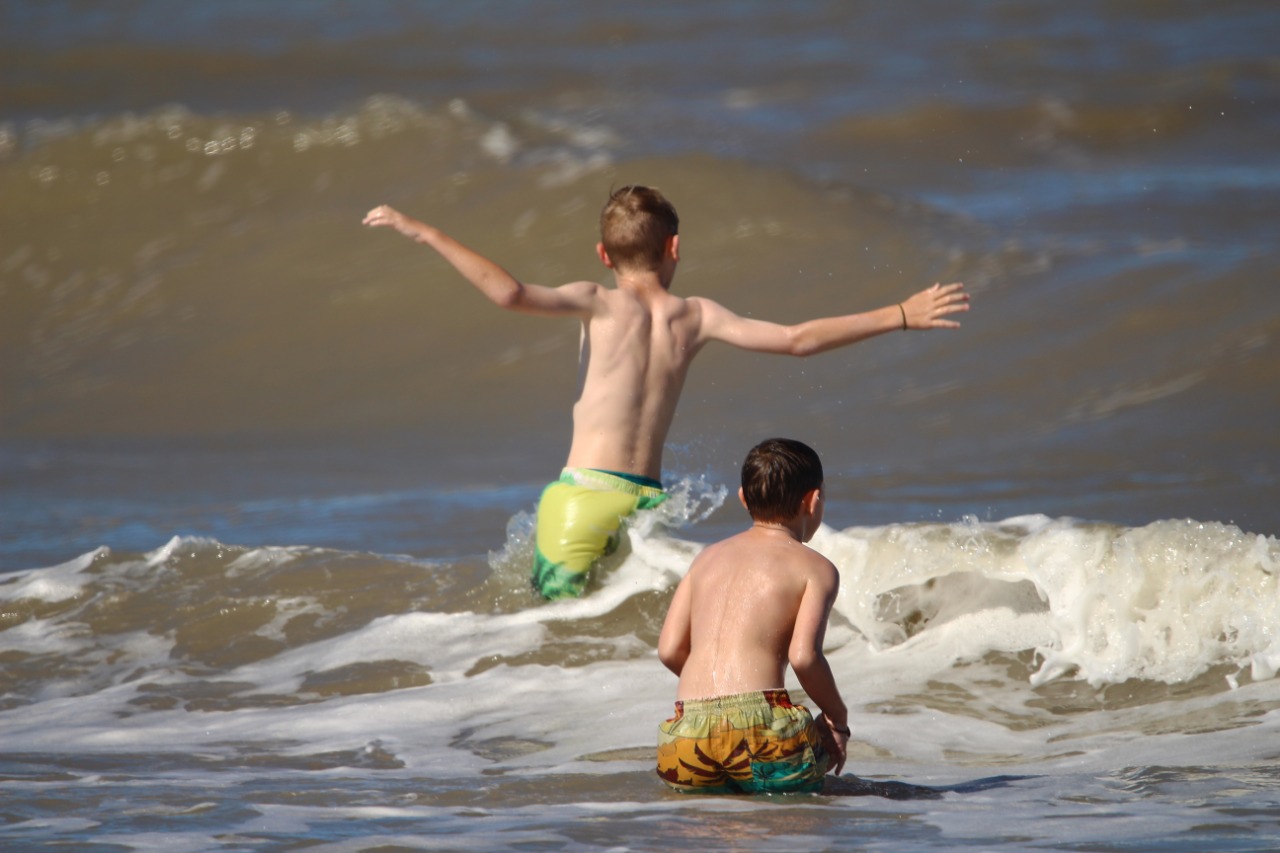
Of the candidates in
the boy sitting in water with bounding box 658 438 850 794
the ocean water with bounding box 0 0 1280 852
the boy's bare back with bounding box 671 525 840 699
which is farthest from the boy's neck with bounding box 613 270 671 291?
the boy's bare back with bounding box 671 525 840 699

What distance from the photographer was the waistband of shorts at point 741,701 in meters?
3.56

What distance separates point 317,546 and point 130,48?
13.5m

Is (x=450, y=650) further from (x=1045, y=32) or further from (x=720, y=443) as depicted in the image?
(x=1045, y=32)

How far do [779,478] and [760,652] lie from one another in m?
0.40

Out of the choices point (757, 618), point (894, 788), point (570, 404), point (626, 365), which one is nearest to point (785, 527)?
point (757, 618)

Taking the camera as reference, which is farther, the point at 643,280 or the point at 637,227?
the point at 643,280

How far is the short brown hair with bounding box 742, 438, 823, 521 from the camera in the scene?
145 inches

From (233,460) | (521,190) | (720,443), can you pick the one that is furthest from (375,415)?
(521,190)

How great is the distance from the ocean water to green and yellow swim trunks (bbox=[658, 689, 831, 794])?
0.07 meters

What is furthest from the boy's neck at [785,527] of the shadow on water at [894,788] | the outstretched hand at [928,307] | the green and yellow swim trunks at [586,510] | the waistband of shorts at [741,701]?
the green and yellow swim trunks at [586,510]

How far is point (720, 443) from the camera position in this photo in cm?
855

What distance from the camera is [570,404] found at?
9852mm

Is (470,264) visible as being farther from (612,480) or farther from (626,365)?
(612,480)

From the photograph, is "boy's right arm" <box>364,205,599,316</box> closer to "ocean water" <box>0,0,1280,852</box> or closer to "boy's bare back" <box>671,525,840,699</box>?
"ocean water" <box>0,0,1280,852</box>
